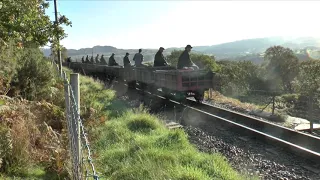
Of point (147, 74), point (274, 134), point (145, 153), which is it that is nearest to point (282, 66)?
point (147, 74)

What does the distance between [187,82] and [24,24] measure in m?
6.90

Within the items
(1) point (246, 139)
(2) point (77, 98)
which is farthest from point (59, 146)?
(1) point (246, 139)

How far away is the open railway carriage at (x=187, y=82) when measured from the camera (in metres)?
12.7

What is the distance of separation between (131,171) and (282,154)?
3.49 m

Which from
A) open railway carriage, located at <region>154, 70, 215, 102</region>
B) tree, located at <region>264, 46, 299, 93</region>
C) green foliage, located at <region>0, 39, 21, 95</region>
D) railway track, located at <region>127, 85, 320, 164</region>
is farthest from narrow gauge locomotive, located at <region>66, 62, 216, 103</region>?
tree, located at <region>264, 46, 299, 93</region>

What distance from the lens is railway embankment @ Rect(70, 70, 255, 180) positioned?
4977mm

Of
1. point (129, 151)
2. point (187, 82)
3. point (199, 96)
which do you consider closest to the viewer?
point (129, 151)

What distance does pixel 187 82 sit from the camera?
12.9m

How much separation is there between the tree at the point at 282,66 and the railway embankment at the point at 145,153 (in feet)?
166

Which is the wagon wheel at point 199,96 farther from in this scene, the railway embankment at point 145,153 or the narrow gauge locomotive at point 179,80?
the railway embankment at point 145,153

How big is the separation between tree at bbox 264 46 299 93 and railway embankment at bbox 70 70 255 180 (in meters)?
50.5

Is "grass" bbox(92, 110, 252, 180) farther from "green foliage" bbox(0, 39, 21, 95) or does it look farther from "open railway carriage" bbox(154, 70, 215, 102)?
"open railway carriage" bbox(154, 70, 215, 102)

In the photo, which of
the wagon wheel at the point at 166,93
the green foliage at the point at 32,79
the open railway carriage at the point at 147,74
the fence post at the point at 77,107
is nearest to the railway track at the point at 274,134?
the wagon wheel at the point at 166,93

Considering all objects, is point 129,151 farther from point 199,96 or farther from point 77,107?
point 199,96
